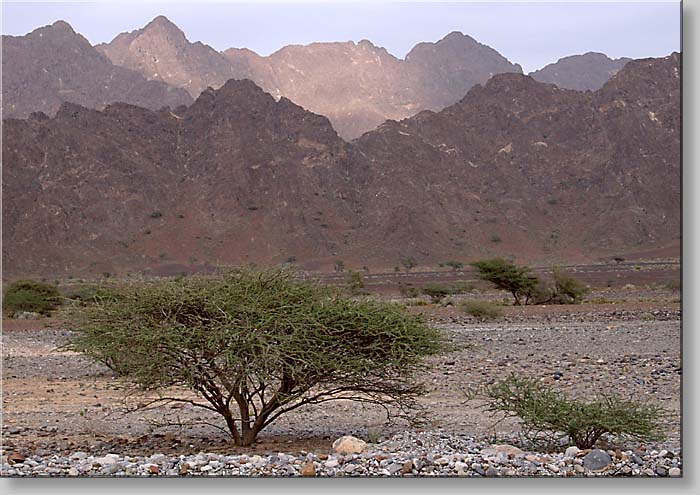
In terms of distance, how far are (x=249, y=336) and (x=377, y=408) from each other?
445 centimetres

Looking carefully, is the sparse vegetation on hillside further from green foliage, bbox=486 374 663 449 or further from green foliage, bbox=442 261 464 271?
green foliage, bbox=442 261 464 271

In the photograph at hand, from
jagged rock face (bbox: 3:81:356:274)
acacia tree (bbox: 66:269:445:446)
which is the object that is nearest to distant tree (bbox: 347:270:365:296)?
acacia tree (bbox: 66:269:445:446)

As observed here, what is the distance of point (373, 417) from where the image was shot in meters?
11.4

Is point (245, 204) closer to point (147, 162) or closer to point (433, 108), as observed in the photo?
point (147, 162)

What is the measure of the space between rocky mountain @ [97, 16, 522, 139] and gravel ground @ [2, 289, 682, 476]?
50350 mm

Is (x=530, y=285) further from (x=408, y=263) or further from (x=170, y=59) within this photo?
(x=170, y=59)

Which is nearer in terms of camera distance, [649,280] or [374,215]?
[649,280]

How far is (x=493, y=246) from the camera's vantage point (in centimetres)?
6819

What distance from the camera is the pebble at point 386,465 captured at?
6.79 m

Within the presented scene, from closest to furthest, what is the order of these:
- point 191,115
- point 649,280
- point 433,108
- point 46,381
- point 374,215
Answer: point 46,381, point 649,280, point 374,215, point 191,115, point 433,108

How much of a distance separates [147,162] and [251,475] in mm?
71939

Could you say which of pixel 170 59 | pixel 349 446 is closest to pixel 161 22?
pixel 170 59

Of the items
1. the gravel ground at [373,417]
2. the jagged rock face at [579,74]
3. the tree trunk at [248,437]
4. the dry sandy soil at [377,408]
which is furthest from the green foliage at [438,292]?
the tree trunk at [248,437]

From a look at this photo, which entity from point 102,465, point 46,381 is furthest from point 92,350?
point 46,381
